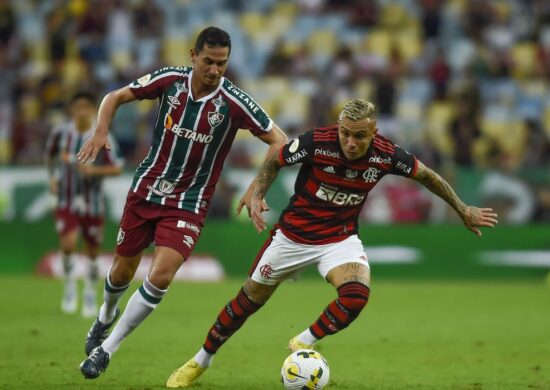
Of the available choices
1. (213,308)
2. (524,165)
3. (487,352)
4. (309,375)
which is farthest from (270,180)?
(524,165)

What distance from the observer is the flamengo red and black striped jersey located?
27.5ft

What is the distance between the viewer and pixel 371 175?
8422 mm

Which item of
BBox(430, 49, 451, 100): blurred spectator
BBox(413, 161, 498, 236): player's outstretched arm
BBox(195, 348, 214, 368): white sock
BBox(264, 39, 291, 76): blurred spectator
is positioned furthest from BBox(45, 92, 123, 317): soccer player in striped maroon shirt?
BBox(430, 49, 451, 100): blurred spectator

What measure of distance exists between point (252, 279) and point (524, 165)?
40.8 ft

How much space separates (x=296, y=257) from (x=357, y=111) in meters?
1.31

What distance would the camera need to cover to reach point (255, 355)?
10547 mm

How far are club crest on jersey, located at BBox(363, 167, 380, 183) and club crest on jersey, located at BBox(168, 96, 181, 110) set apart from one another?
160cm

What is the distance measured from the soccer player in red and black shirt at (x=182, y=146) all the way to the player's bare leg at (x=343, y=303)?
0.95 m

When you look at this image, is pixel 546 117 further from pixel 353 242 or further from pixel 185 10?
pixel 353 242

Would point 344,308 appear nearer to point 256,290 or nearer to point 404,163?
point 256,290

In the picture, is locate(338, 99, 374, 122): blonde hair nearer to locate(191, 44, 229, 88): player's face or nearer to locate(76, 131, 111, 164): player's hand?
locate(191, 44, 229, 88): player's face

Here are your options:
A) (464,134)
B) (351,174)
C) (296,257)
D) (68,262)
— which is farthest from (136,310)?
(464,134)

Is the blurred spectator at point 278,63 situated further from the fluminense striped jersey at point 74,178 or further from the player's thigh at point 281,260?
the player's thigh at point 281,260

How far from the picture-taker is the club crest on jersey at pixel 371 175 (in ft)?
27.6
